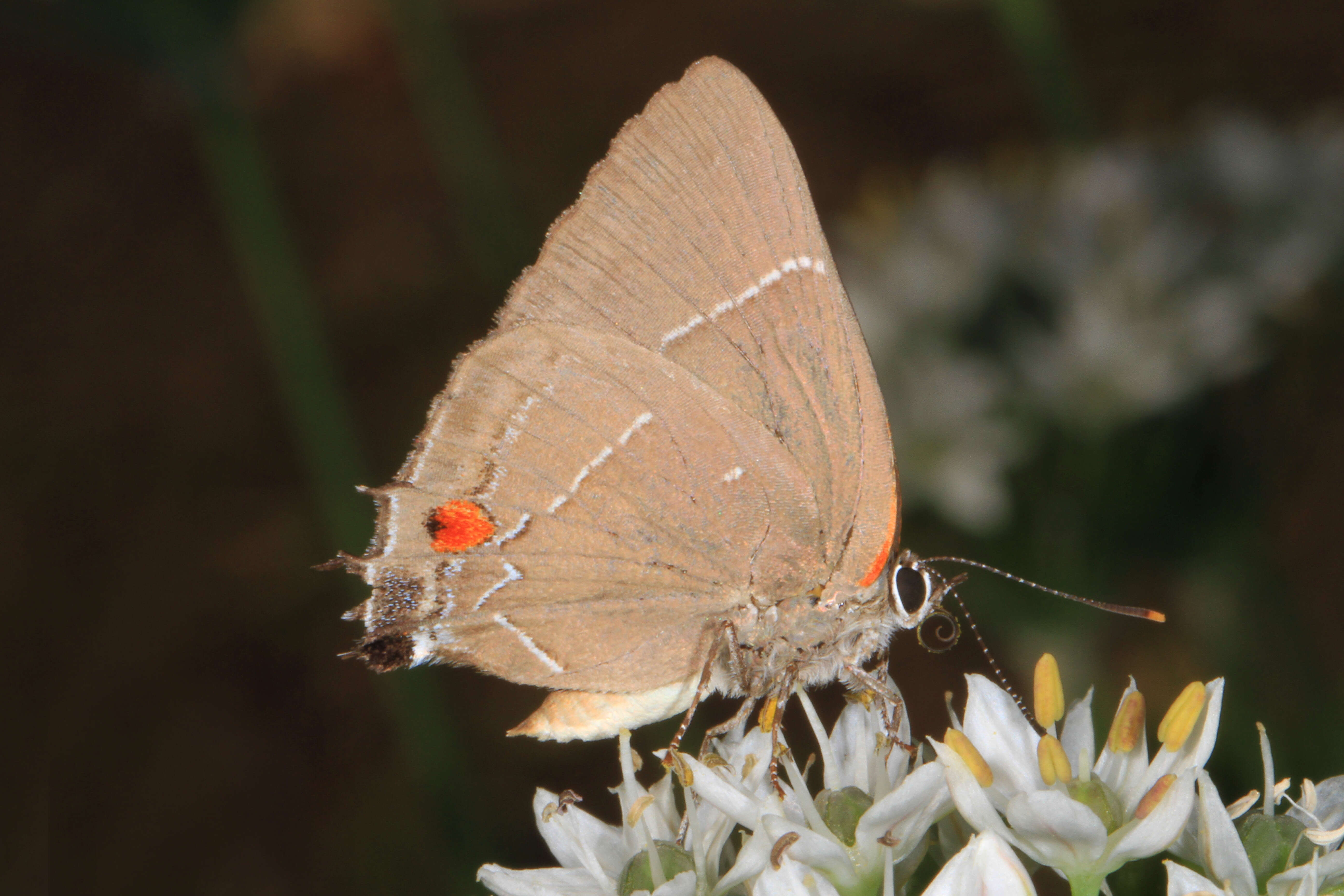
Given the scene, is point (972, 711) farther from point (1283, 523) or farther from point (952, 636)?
point (1283, 523)

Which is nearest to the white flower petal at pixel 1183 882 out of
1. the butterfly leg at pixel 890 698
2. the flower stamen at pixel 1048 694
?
the flower stamen at pixel 1048 694

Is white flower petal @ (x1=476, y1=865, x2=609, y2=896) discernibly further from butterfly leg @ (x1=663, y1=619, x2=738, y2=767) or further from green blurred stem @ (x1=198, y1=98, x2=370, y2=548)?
green blurred stem @ (x1=198, y1=98, x2=370, y2=548)

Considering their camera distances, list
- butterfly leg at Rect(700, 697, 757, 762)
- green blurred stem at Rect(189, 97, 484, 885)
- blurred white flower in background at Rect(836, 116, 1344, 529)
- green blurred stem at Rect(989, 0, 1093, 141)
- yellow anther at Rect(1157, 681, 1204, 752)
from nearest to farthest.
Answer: yellow anther at Rect(1157, 681, 1204, 752) → butterfly leg at Rect(700, 697, 757, 762) → green blurred stem at Rect(189, 97, 484, 885) → blurred white flower in background at Rect(836, 116, 1344, 529) → green blurred stem at Rect(989, 0, 1093, 141)

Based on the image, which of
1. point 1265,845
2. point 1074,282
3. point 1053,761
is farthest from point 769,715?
point 1074,282

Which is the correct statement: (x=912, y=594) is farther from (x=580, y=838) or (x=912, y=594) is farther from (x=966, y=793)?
(x=580, y=838)

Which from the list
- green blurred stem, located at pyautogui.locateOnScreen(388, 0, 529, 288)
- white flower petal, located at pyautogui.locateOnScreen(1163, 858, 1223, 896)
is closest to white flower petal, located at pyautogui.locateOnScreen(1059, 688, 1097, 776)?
white flower petal, located at pyautogui.locateOnScreen(1163, 858, 1223, 896)

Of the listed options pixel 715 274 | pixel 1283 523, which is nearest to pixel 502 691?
pixel 1283 523

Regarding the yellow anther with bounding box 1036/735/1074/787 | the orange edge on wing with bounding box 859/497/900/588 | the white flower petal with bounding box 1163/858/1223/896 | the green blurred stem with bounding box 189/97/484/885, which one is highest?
the green blurred stem with bounding box 189/97/484/885
